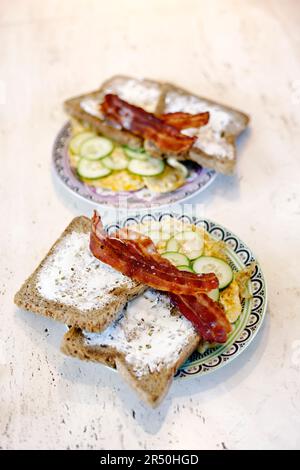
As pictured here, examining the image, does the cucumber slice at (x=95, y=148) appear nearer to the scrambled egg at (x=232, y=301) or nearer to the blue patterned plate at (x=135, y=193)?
the blue patterned plate at (x=135, y=193)

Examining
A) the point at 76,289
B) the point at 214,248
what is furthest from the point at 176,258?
the point at 76,289

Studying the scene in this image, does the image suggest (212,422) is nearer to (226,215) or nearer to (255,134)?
(226,215)

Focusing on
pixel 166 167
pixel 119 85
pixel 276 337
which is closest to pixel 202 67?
pixel 119 85

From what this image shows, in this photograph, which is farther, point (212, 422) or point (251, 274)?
point (251, 274)

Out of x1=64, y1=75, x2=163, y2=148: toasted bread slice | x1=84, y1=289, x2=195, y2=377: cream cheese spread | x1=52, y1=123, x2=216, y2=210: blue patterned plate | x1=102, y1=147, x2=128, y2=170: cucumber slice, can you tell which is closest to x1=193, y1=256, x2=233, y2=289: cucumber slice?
x1=84, y1=289, x2=195, y2=377: cream cheese spread

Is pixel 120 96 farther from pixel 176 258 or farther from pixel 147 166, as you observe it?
pixel 176 258

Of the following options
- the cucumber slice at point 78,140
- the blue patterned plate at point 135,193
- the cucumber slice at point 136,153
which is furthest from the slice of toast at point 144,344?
the cucumber slice at point 78,140
